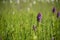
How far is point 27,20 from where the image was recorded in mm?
1933

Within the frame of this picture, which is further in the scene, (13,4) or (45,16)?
(45,16)

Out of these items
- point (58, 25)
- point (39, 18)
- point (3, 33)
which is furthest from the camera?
point (58, 25)

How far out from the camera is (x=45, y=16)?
6.70 ft

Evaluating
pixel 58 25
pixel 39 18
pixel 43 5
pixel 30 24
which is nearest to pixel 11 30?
pixel 30 24

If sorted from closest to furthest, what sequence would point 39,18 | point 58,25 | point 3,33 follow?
1. point 3,33
2. point 39,18
3. point 58,25

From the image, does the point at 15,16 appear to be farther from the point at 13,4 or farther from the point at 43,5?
the point at 43,5

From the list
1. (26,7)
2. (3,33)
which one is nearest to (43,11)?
(26,7)

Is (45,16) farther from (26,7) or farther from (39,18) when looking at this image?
(26,7)

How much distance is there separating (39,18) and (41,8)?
0.45 feet

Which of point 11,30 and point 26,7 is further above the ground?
point 26,7

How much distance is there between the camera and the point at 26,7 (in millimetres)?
1922

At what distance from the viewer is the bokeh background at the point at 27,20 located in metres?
1.84

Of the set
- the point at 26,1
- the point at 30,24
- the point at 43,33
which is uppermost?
the point at 26,1

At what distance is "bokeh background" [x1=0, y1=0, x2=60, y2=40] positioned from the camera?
184 cm
